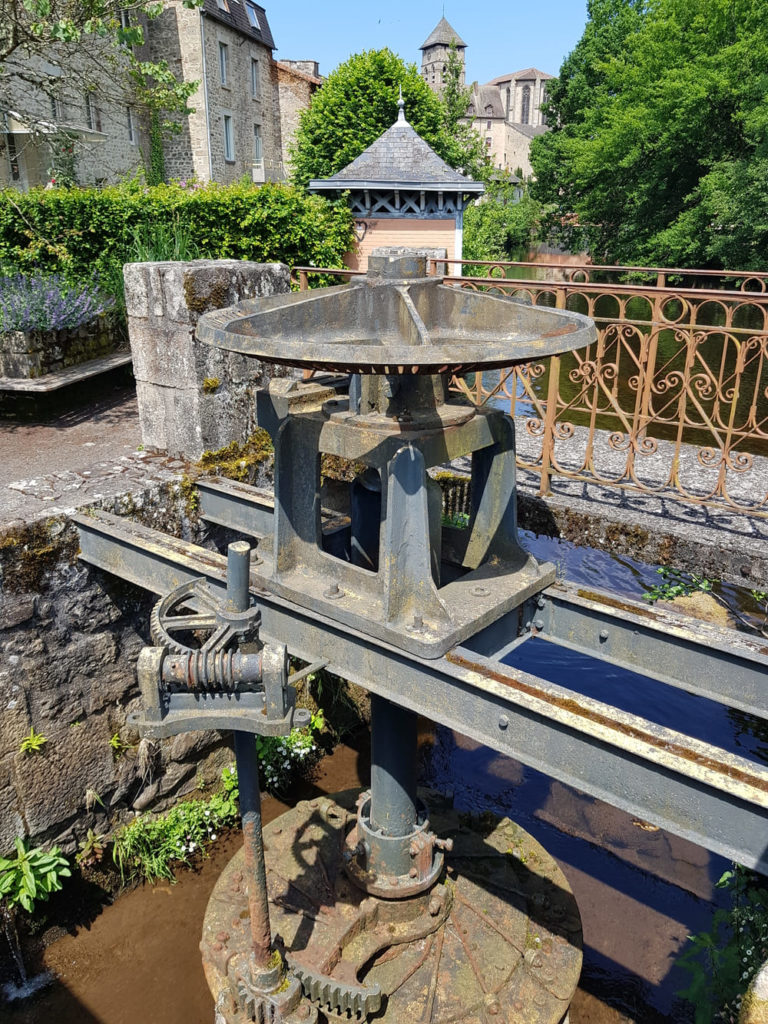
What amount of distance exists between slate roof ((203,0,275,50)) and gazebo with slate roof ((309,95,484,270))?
43.4 ft

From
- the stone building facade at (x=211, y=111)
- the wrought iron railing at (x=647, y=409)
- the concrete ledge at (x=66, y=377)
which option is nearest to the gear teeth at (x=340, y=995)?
the wrought iron railing at (x=647, y=409)

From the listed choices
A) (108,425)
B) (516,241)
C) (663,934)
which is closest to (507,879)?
(663,934)

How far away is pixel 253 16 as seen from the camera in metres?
29.6

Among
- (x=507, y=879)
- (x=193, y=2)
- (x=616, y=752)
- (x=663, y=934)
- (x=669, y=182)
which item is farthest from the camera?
(x=669, y=182)

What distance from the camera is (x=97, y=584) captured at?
13.7 ft

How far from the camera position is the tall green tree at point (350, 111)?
19.3 m

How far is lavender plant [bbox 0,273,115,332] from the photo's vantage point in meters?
5.94

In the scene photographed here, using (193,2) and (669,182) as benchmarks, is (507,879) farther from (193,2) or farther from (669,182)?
(669,182)

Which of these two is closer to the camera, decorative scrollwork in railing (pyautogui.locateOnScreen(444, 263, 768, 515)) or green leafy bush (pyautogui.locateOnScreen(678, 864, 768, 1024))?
green leafy bush (pyautogui.locateOnScreen(678, 864, 768, 1024))

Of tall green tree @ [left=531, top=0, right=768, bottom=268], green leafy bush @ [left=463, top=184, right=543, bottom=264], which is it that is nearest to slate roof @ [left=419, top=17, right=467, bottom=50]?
green leafy bush @ [left=463, top=184, right=543, bottom=264]

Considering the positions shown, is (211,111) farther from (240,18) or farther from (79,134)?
(79,134)

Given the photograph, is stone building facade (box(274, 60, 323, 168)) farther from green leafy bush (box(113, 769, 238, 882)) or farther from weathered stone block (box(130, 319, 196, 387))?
green leafy bush (box(113, 769, 238, 882))

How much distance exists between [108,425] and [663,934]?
5.20 m

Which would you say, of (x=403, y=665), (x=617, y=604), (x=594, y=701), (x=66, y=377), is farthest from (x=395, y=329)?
(x=66, y=377)
